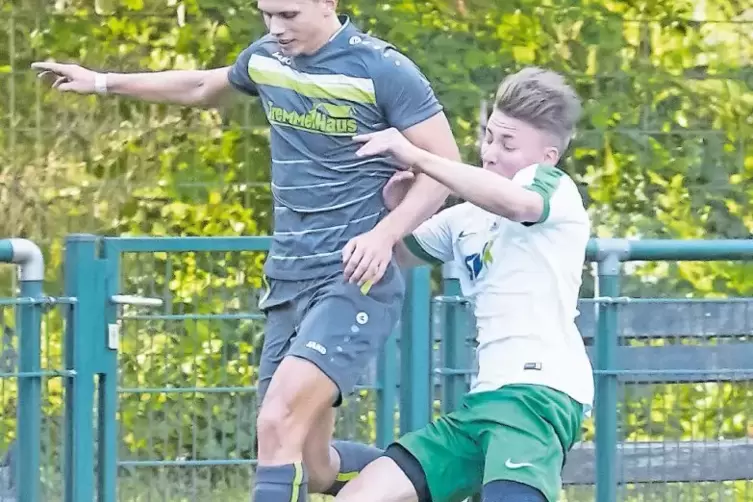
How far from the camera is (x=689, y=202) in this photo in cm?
877

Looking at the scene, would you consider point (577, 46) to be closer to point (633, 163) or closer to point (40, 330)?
point (633, 163)

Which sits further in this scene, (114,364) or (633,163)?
(633,163)

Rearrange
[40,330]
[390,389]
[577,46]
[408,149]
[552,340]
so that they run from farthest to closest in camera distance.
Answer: [577,46]
[390,389]
[40,330]
[552,340]
[408,149]

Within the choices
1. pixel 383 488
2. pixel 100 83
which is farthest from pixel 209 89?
pixel 383 488

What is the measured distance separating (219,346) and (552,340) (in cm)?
159

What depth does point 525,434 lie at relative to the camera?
4164 mm

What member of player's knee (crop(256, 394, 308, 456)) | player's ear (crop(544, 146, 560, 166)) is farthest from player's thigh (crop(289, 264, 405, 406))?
→ player's ear (crop(544, 146, 560, 166))

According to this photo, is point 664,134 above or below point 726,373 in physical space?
above

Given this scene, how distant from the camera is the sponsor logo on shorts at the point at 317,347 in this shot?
167 inches

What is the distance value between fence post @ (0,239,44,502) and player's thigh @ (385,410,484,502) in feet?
3.93

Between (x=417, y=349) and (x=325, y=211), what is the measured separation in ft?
3.23

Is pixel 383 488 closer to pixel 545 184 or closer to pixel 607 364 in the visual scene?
pixel 545 184

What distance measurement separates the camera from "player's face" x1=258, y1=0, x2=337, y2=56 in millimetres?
4230

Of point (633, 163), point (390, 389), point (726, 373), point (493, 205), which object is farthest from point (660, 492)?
point (633, 163)
